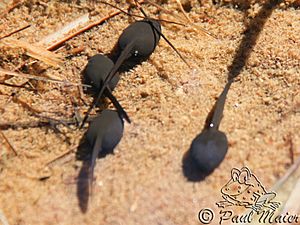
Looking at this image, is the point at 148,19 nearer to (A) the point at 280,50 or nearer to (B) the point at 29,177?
(A) the point at 280,50

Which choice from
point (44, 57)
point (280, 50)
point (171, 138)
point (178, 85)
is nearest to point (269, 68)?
point (280, 50)

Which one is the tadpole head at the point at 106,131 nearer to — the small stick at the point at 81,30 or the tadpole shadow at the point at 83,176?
the tadpole shadow at the point at 83,176

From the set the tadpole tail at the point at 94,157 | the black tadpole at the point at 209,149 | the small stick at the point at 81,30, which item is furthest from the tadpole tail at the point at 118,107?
the small stick at the point at 81,30

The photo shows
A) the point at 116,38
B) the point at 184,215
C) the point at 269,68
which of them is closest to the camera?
the point at 184,215

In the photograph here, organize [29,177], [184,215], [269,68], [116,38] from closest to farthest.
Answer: [184,215]
[29,177]
[269,68]
[116,38]

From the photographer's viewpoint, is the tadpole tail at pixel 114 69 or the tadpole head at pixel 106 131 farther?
the tadpole tail at pixel 114 69

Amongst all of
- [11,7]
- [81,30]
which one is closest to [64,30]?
[81,30]
